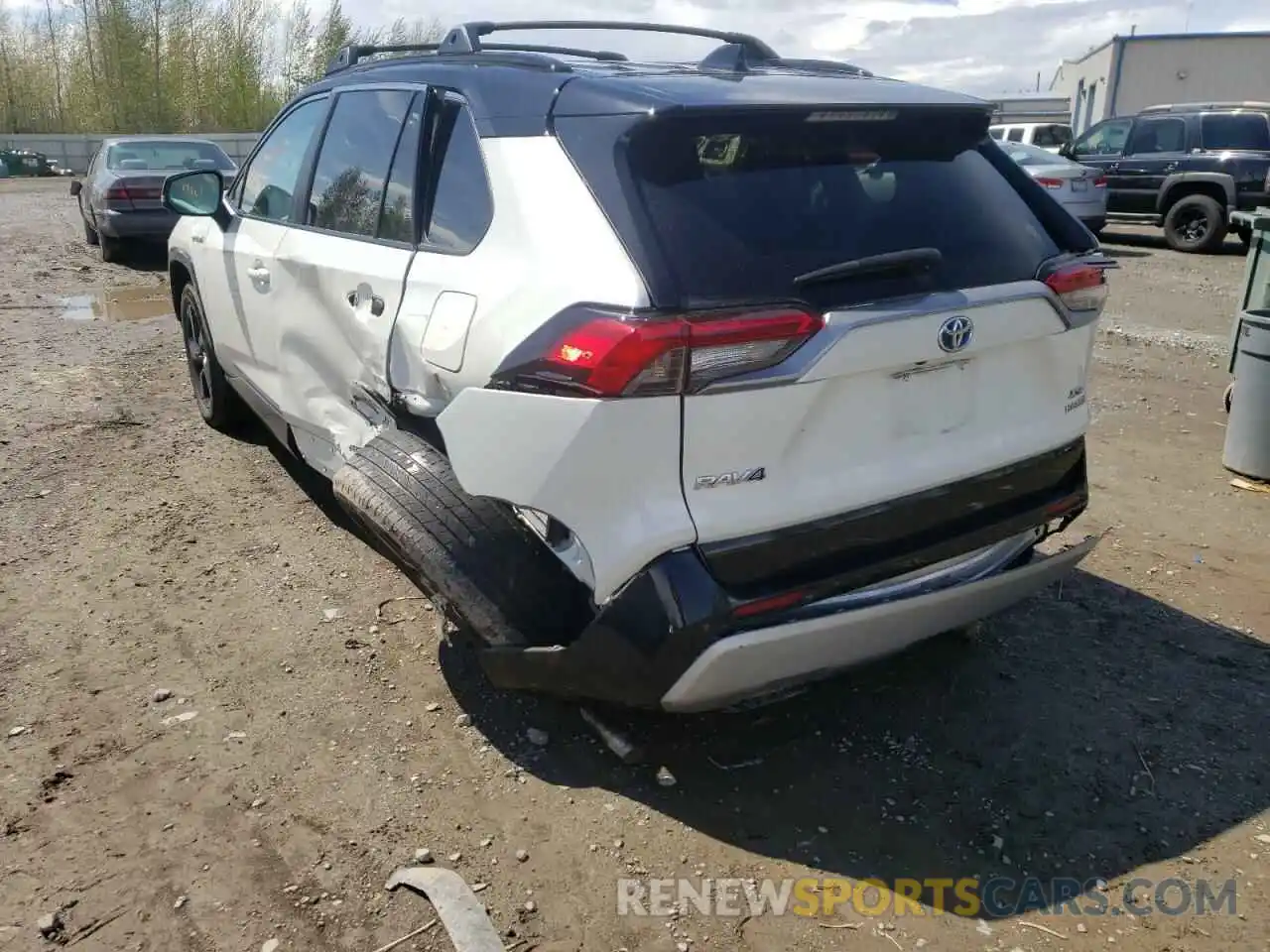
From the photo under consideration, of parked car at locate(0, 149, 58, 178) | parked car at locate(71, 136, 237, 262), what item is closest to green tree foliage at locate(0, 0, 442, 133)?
parked car at locate(0, 149, 58, 178)

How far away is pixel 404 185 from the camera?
10.7 ft

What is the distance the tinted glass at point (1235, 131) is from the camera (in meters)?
14.8

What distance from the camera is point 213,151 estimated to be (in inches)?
565

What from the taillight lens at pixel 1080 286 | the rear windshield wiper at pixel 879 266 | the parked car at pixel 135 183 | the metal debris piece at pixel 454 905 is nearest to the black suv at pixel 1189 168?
the parked car at pixel 135 183

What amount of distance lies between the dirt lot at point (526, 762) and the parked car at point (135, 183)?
8.85 metres

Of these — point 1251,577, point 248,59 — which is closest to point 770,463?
point 1251,577

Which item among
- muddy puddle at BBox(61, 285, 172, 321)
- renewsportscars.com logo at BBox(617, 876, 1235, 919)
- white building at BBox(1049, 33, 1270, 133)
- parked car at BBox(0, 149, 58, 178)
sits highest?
white building at BBox(1049, 33, 1270, 133)

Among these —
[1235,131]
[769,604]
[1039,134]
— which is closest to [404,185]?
[769,604]

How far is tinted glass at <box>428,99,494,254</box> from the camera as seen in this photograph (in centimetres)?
285

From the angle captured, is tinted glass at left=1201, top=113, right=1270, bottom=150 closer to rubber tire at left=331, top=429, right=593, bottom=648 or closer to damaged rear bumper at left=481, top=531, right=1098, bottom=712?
damaged rear bumper at left=481, top=531, right=1098, bottom=712

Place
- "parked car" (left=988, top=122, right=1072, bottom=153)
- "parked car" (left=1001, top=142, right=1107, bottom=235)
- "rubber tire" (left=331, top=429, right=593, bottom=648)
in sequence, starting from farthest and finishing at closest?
"parked car" (left=988, top=122, right=1072, bottom=153) → "parked car" (left=1001, top=142, right=1107, bottom=235) → "rubber tire" (left=331, top=429, right=593, bottom=648)

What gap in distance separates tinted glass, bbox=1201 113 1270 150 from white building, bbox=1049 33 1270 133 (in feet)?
53.8

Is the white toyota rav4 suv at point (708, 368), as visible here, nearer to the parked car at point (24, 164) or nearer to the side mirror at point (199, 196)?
the side mirror at point (199, 196)

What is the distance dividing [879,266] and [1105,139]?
645 inches
